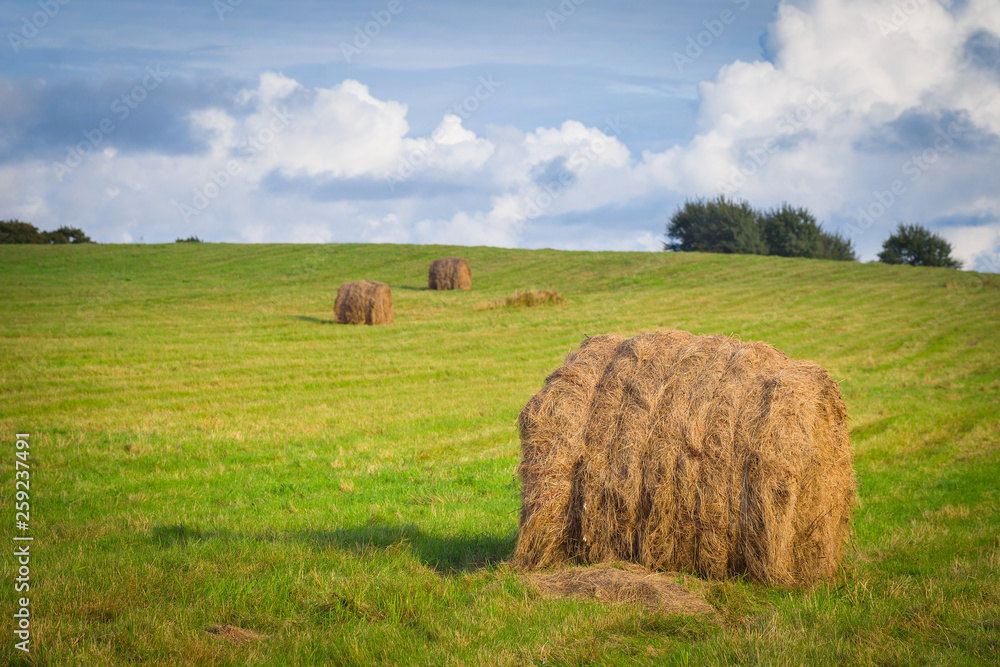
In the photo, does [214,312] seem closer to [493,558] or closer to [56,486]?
[56,486]

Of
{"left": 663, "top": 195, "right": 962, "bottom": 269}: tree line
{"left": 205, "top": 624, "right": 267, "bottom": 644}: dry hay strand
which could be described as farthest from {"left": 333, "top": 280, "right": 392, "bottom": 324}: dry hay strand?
{"left": 663, "top": 195, "right": 962, "bottom": 269}: tree line

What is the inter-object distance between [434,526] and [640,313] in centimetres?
2085

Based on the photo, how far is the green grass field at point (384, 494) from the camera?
4762 millimetres

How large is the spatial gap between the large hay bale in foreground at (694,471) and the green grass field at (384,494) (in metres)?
0.41

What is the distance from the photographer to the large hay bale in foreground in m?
6.07

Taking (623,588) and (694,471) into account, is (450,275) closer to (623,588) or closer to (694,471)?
(694,471)

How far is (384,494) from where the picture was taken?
900 cm

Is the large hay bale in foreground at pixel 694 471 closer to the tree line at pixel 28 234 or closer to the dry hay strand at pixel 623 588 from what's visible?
the dry hay strand at pixel 623 588

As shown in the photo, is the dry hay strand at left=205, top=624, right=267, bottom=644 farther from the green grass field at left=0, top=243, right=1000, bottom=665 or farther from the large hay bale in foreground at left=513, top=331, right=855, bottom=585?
the large hay bale in foreground at left=513, top=331, right=855, bottom=585

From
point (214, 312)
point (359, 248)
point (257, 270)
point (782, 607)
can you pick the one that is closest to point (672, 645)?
point (782, 607)

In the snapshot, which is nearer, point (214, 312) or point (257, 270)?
point (214, 312)

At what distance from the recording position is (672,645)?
4.73m

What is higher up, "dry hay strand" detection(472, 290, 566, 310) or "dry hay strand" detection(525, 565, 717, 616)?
"dry hay strand" detection(472, 290, 566, 310)

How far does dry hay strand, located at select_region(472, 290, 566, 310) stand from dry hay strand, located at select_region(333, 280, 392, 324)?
473 cm
